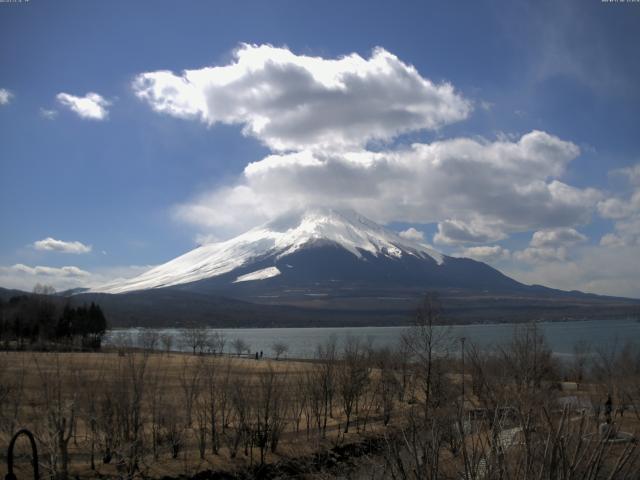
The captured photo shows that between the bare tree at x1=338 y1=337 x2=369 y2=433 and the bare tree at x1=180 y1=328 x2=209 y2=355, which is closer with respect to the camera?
the bare tree at x1=338 y1=337 x2=369 y2=433

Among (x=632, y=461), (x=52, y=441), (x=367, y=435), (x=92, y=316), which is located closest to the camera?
(x=632, y=461)

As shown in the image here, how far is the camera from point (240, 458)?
26.1 meters

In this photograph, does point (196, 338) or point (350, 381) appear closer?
point (350, 381)

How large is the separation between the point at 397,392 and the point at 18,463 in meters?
27.8

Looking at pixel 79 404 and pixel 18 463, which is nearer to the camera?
pixel 18 463

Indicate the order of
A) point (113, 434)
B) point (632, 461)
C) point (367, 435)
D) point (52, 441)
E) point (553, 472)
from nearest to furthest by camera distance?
point (553, 472), point (632, 461), point (52, 441), point (113, 434), point (367, 435)

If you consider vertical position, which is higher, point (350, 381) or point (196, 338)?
point (350, 381)

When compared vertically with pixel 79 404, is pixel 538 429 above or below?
above

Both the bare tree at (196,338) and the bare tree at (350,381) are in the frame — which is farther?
the bare tree at (196,338)

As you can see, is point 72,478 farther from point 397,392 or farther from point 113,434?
point 397,392

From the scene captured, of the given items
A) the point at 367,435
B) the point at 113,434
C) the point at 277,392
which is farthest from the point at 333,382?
the point at 113,434

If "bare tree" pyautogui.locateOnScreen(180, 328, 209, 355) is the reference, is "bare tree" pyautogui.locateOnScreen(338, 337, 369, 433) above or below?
above

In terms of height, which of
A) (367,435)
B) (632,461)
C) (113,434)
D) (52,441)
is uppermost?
(632,461)

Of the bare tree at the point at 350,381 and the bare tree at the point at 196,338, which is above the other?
the bare tree at the point at 350,381
